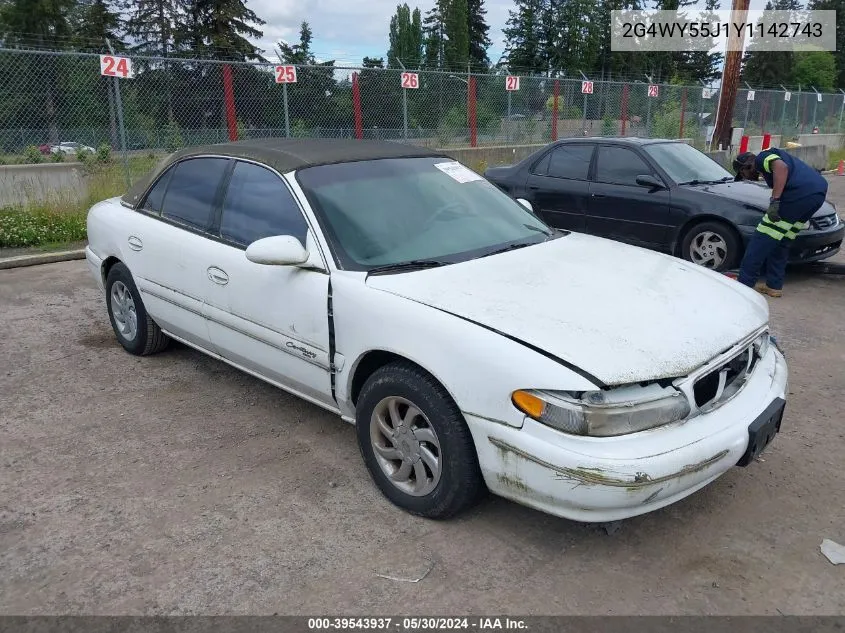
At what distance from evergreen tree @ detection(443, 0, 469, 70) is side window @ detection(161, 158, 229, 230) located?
68668 millimetres

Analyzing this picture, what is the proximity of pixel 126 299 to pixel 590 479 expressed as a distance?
3751 mm

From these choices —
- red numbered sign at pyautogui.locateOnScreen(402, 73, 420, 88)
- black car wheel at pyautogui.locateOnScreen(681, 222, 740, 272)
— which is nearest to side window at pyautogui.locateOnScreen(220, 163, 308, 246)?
black car wheel at pyautogui.locateOnScreen(681, 222, 740, 272)

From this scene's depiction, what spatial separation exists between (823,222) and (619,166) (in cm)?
221

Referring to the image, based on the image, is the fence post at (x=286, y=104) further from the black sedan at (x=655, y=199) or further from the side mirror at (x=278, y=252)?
the side mirror at (x=278, y=252)

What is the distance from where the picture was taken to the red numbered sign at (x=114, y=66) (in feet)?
31.6

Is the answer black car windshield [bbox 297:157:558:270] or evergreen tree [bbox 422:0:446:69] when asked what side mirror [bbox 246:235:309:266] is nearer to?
black car windshield [bbox 297:157:558:270]

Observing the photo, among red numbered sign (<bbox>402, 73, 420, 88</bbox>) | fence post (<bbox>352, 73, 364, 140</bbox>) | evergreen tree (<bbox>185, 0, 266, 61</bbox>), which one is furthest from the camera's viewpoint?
evergreen tree (<bbox>185, 0, 266, 61</bbox>)

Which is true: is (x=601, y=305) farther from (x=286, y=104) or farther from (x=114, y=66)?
(x=286, y=104)

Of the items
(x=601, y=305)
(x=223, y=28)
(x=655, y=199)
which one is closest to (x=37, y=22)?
(x=223, y=28)

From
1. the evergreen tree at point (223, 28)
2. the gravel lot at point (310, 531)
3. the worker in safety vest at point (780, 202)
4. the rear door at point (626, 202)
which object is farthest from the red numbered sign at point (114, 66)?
the evergreen tree at point (223, 28)

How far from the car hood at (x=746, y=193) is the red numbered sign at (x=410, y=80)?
7.90 metres

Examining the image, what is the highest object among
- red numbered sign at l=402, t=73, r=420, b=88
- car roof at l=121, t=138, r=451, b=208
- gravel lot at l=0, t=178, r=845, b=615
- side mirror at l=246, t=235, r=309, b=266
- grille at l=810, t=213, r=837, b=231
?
red numbered sign at l=402, t=73, r=420, b=88

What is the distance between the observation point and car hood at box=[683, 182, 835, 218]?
7.31 metres

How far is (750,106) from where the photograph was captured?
85.3ft
